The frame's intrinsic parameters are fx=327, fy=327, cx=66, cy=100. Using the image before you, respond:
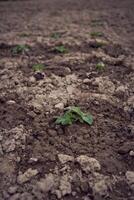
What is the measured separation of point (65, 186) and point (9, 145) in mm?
549

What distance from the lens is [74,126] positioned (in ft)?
8.41

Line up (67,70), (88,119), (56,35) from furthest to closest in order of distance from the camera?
(56,35), (67,70), (88,119)

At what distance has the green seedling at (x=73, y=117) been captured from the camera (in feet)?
8.39

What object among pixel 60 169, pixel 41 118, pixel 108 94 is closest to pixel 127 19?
pixel 108 94

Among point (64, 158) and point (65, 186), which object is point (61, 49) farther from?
point (65, 186)

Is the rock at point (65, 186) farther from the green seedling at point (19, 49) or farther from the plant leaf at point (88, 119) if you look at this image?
Result: the green seedling at point (19, 49)

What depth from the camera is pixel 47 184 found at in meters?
2.09

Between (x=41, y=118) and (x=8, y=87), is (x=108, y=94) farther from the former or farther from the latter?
(x=8, y=87)

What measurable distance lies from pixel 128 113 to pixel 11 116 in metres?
0.98

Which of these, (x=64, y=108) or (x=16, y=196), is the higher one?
(x=64, y=108)

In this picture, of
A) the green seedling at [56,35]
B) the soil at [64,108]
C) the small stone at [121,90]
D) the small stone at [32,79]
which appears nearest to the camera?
the soil at [64,108]

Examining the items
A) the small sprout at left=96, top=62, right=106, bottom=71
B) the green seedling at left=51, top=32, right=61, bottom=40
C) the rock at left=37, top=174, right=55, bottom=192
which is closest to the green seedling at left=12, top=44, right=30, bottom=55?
the green seedling at left=51, top=32, right=61, bottom=40

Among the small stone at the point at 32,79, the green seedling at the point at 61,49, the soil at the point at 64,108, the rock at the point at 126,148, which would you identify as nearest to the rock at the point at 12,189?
the soil at the point at 64,108

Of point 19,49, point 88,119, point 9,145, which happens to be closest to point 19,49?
point 19,49
